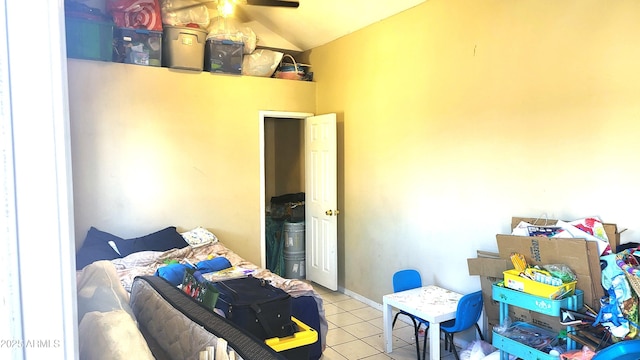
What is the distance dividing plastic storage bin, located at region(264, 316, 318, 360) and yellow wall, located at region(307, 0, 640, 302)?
1809 mm

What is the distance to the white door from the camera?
483 cm

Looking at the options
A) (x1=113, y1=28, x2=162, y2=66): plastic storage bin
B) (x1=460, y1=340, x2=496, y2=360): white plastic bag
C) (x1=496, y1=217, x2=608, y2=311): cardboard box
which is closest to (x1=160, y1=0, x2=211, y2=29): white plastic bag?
(x1=113, y1=28, x2=162, y2=66): plastic storage bin

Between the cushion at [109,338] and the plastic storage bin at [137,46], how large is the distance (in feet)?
11.9

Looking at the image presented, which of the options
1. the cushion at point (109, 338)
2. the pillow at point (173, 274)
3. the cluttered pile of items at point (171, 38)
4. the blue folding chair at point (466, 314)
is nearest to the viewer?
the cushion at point (109, 338)

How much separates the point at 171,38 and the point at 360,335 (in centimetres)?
348

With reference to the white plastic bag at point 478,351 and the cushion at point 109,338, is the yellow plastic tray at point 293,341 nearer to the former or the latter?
the cushion at point 109,338

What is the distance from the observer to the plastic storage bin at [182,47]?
4.39 m

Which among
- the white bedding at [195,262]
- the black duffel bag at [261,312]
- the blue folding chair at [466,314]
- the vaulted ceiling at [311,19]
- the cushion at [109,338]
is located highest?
the vaulted ceiling at [311,19]

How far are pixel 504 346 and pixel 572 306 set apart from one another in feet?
1.58

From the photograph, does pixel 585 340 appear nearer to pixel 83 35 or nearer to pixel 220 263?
pixel 220 263

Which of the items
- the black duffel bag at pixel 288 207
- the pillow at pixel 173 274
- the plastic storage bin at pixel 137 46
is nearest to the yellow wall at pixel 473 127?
the black duffel bag at pixel 288 207

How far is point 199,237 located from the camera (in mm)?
4488

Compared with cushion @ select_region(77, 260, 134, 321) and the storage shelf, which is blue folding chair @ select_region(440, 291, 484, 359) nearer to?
the storage shelf

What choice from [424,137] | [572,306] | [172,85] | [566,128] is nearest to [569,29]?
[566,128]
